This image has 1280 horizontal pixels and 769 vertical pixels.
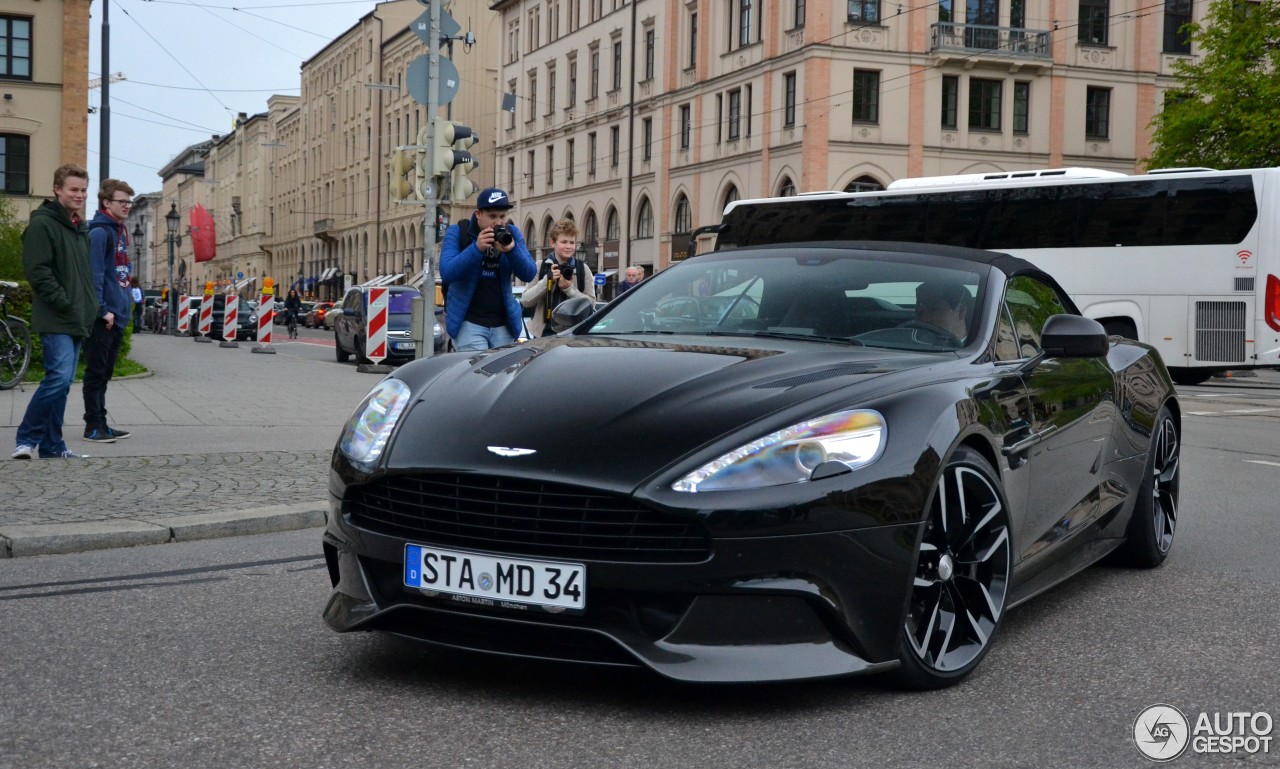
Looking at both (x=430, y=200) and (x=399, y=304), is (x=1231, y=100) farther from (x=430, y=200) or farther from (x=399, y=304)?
(x=430, y=200)

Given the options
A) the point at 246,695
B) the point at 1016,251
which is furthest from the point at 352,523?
the point at 1016,251

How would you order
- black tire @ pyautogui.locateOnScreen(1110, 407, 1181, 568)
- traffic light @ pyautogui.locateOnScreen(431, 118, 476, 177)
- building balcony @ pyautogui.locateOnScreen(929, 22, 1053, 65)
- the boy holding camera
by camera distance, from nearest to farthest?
black tire @ pyautogui.locateOnScreen(1110, 407, 1181, 568) < the boy holding camera < traffic light @ pyautogui.locateOnScreen(431, 118, 476, 177) < building balcony @ pyautogui.locateOnScreen(929, 22, 1053, 65)

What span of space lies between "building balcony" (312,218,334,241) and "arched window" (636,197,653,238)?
47962 mm

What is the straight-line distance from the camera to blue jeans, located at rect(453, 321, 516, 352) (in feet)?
30.8

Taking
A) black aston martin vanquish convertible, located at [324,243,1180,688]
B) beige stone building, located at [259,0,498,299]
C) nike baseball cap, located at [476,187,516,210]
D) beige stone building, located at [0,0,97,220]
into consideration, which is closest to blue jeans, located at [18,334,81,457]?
nike baseball cap, located at [476,187,516,210]

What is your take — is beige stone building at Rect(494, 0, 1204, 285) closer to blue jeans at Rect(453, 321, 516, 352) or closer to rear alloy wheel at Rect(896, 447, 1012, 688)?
blue jeans at Rect(453, 321, 516, 352)

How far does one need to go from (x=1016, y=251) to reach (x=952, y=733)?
72.5 ft

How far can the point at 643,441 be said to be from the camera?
391 centimetres

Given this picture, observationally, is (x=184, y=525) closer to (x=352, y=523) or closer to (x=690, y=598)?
(x=352, y=523)

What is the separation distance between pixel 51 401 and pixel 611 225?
54.1 meters

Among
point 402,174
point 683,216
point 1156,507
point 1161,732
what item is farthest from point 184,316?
point 1161,732

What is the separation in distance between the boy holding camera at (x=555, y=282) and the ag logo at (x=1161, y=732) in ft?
21.4

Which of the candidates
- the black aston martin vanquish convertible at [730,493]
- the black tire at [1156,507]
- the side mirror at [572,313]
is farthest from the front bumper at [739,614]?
the black tire at [1156,507]

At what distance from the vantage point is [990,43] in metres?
47.9
